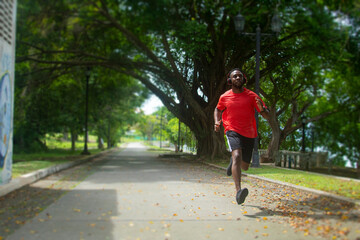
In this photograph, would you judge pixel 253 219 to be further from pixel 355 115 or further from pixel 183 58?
pixel 183 58

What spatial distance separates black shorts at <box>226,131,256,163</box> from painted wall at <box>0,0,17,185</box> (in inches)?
205

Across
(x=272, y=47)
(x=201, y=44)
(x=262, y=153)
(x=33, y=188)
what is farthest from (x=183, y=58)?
(x=33, y=188)

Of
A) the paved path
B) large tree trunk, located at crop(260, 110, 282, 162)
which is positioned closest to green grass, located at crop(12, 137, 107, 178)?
the paved path

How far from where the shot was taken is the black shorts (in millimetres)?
6082

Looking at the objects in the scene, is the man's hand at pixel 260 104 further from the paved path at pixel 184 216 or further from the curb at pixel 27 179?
the curb at pixel 27 179

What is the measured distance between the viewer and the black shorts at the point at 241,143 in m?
6.08

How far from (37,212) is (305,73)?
25.7 feet

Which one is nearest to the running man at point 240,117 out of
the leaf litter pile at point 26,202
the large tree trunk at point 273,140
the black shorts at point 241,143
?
the black shorts at point 241,143

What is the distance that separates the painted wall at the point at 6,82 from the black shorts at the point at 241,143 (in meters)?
5.22

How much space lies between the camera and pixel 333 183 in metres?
7.01

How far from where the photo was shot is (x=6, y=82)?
819 centimetres

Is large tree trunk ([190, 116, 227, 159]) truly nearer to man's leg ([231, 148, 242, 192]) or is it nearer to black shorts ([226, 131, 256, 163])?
black shorts ([226, 131, 256, 163])

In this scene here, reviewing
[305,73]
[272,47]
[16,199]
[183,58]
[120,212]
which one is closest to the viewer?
[120,212]

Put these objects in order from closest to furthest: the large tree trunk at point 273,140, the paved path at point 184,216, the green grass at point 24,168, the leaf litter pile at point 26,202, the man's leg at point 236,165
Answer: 1. the paved path at point 184,216
2. the leaf litter pile at point 26,202
3. the man's leg at point 236,165
4. the green grass at point 24,168
5. the large tree trunk at point 273,140
